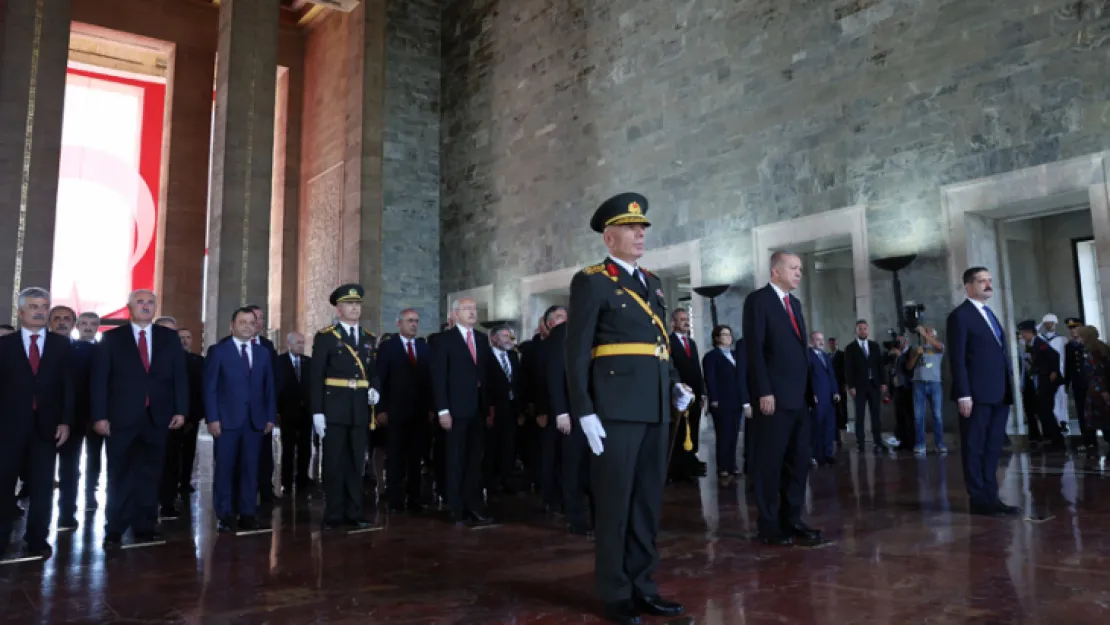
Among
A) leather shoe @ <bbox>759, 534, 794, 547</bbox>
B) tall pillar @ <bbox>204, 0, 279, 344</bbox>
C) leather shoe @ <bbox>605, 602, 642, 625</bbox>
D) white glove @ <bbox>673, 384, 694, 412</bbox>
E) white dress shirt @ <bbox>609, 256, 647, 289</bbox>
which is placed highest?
tall pillar @ <bbox>204, 0, 279, 344</bbox>

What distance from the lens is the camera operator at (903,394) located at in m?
8.95

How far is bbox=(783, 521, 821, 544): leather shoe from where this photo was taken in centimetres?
395

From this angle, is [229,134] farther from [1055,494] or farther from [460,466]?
[1055,494]

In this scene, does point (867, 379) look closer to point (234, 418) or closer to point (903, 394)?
point (903, 394)

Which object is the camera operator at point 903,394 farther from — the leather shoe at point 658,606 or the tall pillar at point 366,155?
the tall pillar at point 366,155

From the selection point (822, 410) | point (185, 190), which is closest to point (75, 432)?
point (822, 410)

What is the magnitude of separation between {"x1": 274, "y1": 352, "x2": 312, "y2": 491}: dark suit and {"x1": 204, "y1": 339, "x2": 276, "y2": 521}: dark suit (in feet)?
6.14

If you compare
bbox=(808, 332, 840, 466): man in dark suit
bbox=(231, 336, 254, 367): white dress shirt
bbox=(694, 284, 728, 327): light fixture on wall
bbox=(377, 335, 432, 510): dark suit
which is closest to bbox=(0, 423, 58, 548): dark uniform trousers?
bbox=(231, 336, 254, 367): white dress shirt

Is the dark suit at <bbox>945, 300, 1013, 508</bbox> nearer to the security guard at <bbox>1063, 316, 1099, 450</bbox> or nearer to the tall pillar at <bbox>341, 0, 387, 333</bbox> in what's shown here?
the security guard at <bbox>1063, 316, 1099, 450</bbox>

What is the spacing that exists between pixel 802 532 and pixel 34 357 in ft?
14.0

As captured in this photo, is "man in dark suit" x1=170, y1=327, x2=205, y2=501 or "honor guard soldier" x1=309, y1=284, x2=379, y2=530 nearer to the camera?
"honor guard soldier" x1=309, y1=284, x2=379, y2=530

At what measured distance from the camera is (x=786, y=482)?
412cm

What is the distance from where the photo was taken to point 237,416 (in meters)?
5.01

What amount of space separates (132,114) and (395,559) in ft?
64.8
